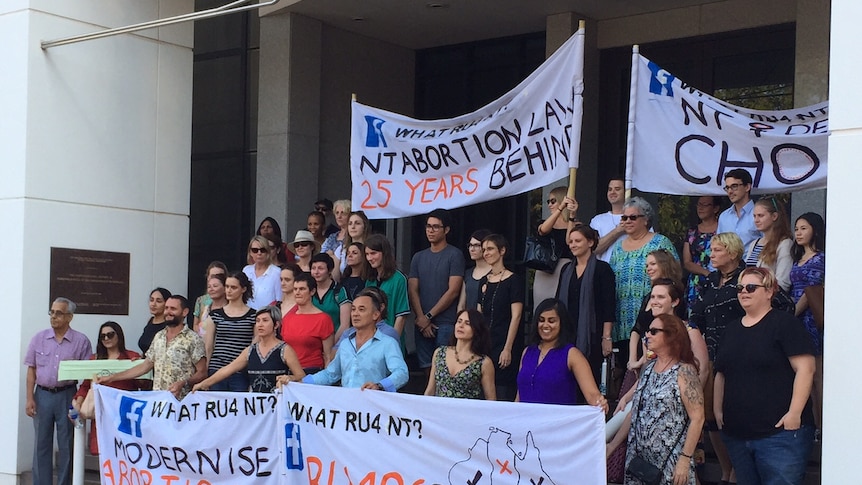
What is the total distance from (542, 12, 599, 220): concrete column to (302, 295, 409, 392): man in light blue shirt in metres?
6.52

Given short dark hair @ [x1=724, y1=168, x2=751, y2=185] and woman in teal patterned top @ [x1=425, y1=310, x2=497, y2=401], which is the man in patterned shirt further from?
short dark hair @ [x1=724, y1=168, x2=751, y2=185]

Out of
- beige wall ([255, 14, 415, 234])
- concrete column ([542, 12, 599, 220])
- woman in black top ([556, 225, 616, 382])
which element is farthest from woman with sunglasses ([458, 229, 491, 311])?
beige wall ([255, 14, 415, 234])

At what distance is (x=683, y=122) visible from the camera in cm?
1023

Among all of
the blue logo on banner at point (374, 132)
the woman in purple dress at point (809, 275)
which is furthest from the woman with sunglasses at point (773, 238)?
the blue logo on banner at point (374, 132)

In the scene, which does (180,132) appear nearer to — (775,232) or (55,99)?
(55,99)

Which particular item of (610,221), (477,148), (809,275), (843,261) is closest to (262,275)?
(477,148)

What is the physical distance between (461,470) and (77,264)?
6291mm

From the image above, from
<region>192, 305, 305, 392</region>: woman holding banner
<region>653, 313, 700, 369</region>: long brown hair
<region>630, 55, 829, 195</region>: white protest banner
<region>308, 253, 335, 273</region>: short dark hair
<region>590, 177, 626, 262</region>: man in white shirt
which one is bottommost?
<region>192, 305, 305, 392</region>: woman holding banner

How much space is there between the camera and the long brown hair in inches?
322

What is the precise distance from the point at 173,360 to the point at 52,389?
1.96 meters

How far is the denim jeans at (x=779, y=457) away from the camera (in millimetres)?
7773

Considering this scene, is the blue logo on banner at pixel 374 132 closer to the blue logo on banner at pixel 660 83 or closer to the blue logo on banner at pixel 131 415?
the blue logo on banner at pixel 660 83

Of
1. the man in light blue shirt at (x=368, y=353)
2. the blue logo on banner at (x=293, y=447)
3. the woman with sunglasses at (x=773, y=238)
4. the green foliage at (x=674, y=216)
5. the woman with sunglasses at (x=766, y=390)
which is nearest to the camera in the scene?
the woman with sunglasses at (x=766, y=390)

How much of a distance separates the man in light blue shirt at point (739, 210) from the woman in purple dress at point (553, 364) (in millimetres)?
1992
